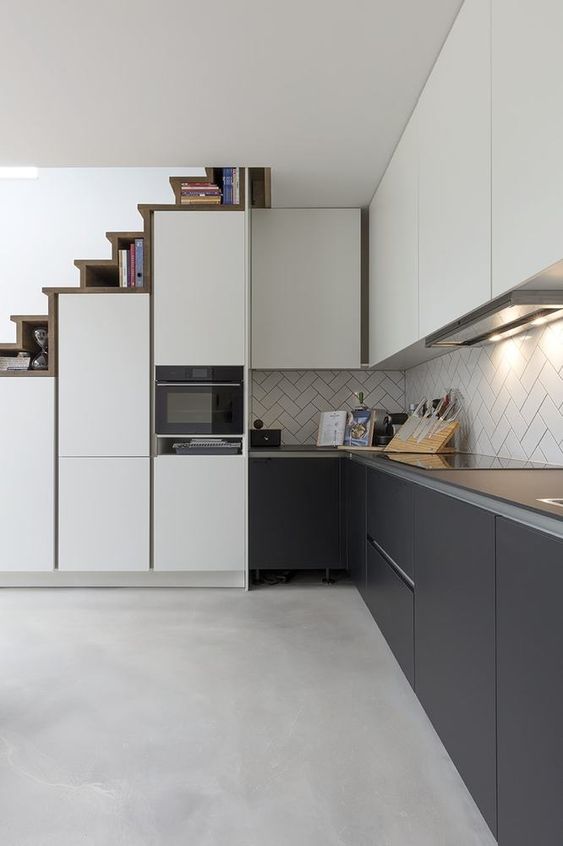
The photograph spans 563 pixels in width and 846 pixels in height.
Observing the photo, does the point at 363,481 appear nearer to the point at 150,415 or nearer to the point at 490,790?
the point at 150,415

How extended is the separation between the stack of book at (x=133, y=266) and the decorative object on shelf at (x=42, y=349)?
584mm

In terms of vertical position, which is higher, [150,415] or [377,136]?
[377,136]

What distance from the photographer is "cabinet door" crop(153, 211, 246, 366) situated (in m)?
3.56

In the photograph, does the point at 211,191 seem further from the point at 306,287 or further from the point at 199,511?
the point at 199,511

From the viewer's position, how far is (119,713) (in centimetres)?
204

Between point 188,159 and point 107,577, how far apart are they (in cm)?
249

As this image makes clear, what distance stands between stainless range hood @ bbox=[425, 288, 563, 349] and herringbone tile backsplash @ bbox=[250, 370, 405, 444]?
1387mm

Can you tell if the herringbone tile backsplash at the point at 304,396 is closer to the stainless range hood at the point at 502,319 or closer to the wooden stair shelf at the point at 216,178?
the wooden stair shelf at the point at 216,178

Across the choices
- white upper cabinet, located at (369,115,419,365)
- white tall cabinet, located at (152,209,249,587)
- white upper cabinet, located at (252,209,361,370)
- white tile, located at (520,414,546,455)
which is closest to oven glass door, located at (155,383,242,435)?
white tall cabinet, located at (152,209,249,587)

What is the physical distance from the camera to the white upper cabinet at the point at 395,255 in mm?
2797

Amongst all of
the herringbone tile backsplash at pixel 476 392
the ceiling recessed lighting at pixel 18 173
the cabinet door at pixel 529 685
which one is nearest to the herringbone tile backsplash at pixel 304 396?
the herringbone tile backsplash at pixel 476 392

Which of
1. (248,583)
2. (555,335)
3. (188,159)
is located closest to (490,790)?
(555,335)

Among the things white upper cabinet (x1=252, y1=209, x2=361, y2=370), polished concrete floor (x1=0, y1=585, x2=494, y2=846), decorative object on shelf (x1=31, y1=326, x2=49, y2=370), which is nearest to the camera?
polished concrete floor (x1=0, y1=585, x2=494, y2=846)

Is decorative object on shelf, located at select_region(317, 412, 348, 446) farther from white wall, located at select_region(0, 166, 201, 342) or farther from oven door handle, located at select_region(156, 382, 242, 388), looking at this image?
white wall, located at select_region(0, 166, 201, 342)
